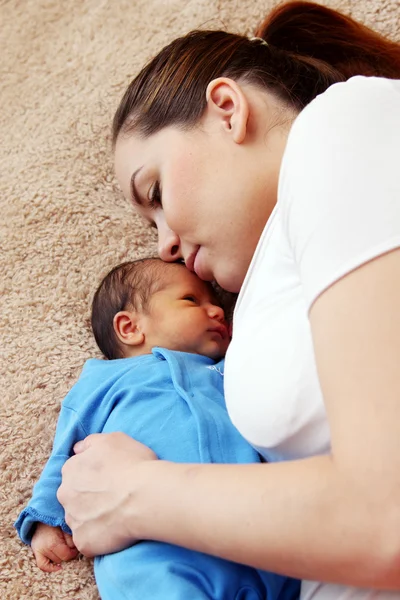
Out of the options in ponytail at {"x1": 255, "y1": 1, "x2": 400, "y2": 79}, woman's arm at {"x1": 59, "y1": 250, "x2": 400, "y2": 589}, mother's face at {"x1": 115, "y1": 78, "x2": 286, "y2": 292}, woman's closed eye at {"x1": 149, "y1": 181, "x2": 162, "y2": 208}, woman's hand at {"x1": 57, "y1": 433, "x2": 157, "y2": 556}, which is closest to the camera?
woman's arm at {"x1": 59, "y1": 250, "x2": 400, "y2": 589}

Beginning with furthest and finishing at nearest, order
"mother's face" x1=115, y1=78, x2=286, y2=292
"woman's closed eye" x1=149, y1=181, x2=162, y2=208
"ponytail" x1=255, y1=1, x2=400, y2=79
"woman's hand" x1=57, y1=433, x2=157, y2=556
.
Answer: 1. "ponytail" x1=255, y1=1, x2=400, y2=79
2. "woman's closed eye" x1=149, y1=181, x2=162, y2=208
3. "mother's face" x1=115, y1=78, x2=286, y2=292
4. "woman's hand" x1=57, y1=433, x2=157, y2=556

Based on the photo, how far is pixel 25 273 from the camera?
148cm

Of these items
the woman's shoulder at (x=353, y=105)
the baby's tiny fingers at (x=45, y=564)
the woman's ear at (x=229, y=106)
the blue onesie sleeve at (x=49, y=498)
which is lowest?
the baby's tiny fingers at (x=45, y=564)

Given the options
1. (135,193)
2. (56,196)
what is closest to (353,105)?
(135,193)

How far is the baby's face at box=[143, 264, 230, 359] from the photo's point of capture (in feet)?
4.53

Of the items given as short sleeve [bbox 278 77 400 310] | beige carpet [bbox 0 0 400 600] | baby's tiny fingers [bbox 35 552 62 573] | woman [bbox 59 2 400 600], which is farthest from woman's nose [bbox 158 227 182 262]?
baby's tiny fingers [bbox 35 552 62 573]

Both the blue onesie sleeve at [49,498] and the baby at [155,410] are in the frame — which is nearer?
the baby at [155,410]

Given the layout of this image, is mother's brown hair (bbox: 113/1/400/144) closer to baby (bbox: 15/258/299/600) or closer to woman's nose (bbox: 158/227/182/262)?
woman's nose (bbox: 158/227/182/262)

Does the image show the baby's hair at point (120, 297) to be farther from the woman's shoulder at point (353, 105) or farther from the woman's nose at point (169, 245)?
the woman's shoulder at point (353, 105)

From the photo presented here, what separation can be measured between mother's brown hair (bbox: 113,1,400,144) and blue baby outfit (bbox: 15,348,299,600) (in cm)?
41

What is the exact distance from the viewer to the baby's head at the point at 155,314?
1386 mm

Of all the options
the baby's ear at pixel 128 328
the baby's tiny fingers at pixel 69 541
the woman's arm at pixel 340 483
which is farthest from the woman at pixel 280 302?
the baby's ear at pixel 128 328

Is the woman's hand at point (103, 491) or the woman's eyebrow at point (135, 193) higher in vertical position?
the woman's eyebrow at point (135, 193)

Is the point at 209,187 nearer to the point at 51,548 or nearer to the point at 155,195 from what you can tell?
the point at 155,195
